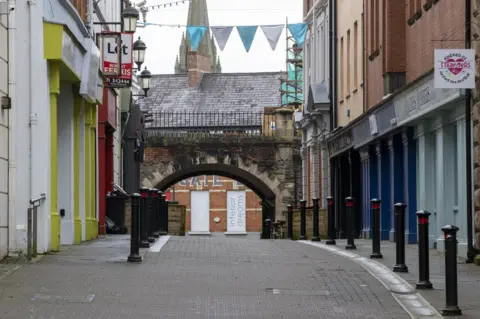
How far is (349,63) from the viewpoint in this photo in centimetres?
3712

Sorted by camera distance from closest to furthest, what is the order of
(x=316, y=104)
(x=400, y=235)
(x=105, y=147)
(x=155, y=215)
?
(x=400, y=235), (x=155, y=215), (x=105, y=147), (x=316, y=104)

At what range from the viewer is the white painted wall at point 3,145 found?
16188 mm

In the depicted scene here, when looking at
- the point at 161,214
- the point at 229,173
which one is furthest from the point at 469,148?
the point at 229,173

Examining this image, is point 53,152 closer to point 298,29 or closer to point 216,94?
point 298,29

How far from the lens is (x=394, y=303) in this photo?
12.5m

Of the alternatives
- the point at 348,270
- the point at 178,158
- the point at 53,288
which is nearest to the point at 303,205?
the point at 348,270

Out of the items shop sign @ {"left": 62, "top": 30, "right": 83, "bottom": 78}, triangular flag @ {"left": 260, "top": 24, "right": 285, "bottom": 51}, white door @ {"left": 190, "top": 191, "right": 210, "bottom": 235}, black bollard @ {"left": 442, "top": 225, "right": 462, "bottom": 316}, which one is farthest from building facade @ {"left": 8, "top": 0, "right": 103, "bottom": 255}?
white door @ {"left": 190, "top": 191, "right": 210, "bottom": 235}

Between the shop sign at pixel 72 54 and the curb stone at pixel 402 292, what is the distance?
505 cm

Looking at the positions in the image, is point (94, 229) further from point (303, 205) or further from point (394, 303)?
point (394, 303)

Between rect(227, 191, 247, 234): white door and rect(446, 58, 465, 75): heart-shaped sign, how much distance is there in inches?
2876

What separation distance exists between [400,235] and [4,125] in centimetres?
500

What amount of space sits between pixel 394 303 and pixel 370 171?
1952 cm

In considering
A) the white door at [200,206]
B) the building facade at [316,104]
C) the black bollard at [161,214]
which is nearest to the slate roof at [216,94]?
the white door at [200,206]

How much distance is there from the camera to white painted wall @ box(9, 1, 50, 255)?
656 inches
